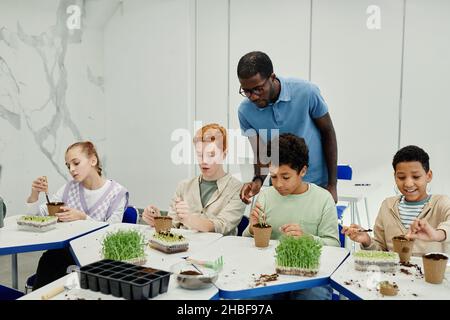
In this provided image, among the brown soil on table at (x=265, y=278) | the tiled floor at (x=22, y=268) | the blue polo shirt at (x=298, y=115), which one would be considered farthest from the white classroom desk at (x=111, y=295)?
the tiled floor at (x=22, y=268)

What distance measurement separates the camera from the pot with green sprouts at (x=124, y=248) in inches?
71.4

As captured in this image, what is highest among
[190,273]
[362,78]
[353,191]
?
[362,78]

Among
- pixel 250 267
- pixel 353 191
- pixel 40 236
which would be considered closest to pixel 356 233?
pixel 250 267

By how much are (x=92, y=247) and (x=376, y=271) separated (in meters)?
1.16

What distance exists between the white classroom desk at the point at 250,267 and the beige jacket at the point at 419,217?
0.29m

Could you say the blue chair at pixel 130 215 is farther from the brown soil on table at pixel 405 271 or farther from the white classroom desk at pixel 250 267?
the brown soil on table at pixel 405 271

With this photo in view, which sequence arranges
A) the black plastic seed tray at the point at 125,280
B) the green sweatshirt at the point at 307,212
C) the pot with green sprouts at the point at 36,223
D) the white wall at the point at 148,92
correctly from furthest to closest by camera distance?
the white wall at the point at 148,92, the pot with green sprouts at the point at 36,223, the green sweatshirt at the point at 307,212, the black plastic seed tray at the point at 125,280

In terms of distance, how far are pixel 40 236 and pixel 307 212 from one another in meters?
1.25

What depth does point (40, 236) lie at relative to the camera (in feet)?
7.54

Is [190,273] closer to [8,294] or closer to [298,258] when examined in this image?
[298,258]

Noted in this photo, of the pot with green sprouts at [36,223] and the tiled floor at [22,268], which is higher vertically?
the pot with green sprouts at [36,223]
